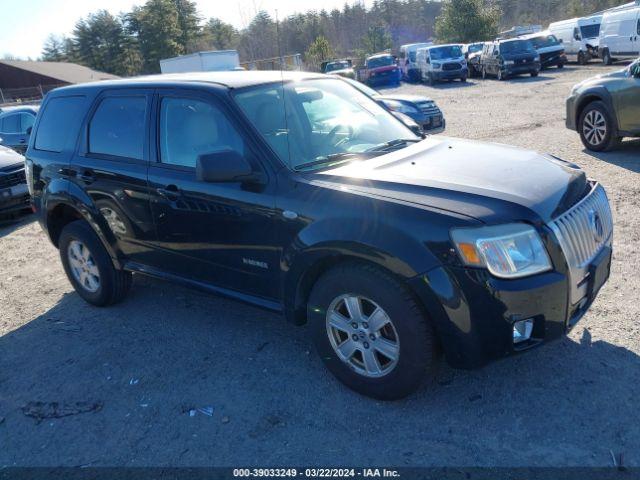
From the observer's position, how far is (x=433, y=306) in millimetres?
2904

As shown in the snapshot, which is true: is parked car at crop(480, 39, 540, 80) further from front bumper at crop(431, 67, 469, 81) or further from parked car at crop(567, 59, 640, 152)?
parked car at crop(567, 59, 640, 152)

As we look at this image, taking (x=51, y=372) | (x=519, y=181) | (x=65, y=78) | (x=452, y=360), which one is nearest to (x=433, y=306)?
(x=452, y=360)

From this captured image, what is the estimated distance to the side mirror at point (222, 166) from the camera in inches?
133

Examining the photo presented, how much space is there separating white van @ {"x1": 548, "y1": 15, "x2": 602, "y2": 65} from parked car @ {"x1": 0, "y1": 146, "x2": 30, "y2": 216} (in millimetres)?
25564

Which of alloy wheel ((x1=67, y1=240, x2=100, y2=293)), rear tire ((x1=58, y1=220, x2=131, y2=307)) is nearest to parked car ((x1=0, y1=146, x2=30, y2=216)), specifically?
rear tire ((x1=58, y1=220, x2=131, y2=307))

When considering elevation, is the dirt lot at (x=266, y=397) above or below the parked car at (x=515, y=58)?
below

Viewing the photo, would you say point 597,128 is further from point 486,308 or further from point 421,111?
point 486,308

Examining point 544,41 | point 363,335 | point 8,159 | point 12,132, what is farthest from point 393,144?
point 544,41

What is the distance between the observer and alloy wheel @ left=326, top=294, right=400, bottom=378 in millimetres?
3174

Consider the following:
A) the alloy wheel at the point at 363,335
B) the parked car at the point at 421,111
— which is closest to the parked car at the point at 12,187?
the parked car at the point at 421,111

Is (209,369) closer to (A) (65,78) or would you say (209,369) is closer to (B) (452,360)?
(B) (452,360)

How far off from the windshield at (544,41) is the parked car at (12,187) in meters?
24.1

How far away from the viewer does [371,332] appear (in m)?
3.22

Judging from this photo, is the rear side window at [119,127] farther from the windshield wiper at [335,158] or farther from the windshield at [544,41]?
the windshield at [544,41]
